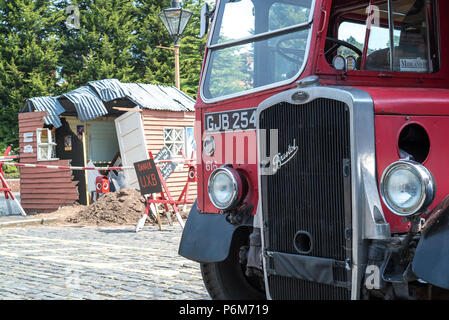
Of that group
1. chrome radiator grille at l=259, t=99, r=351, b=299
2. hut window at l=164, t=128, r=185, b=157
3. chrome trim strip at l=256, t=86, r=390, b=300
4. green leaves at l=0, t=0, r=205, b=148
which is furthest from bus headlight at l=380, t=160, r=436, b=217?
green leaves at l=0, t=0, r=205, b=148

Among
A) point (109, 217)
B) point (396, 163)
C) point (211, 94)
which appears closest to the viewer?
point (396, 163)

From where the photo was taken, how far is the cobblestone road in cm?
620

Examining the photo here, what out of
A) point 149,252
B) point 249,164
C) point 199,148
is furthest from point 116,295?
point 149,252

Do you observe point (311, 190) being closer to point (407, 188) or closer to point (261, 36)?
point (407, 188)

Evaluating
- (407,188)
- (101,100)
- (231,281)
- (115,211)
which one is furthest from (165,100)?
(407,188)

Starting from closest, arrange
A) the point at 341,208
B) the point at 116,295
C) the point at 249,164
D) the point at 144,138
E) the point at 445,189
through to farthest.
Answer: the point at 341,208, the point at 445,189, the point at 249,164, the point at 116,295, the point at 144,138

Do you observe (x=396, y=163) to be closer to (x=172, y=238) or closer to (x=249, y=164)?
(x=249, y=164)

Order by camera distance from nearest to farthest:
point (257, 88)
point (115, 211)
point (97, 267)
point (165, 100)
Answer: point (257, 88) < point (97, 267) < point (115, 211) < point (165, 100)

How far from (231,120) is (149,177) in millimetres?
6902

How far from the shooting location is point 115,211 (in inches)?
529

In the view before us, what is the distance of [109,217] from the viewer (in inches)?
525

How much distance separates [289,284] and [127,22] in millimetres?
33519

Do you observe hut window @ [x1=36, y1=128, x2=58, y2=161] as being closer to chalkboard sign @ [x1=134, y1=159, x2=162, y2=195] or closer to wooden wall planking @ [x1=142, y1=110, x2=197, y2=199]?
wooden wall planking @ [x1=142, y1=110, x2=197, y2=199]

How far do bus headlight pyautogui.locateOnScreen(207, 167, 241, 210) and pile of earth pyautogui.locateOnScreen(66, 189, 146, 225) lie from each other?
8776mm
